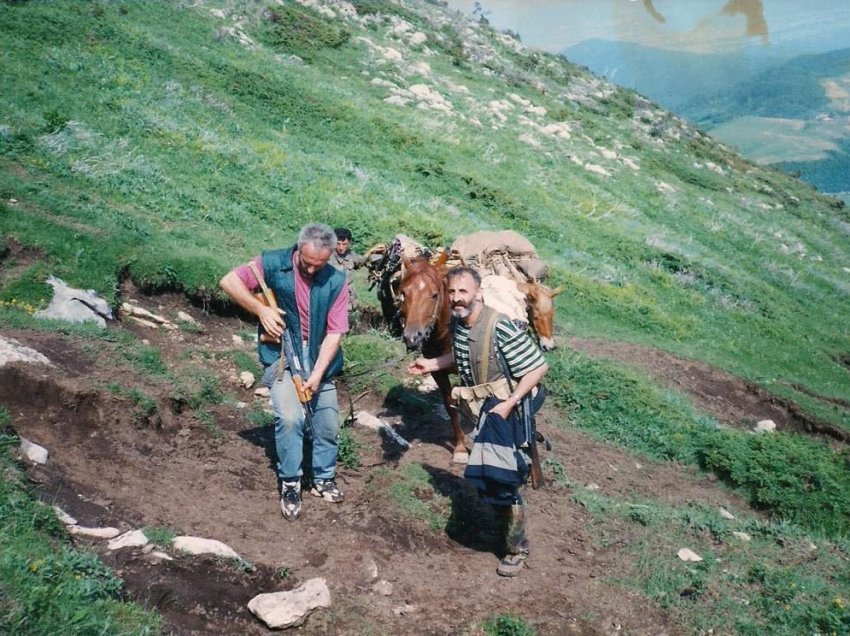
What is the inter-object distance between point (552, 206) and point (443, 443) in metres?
17.9

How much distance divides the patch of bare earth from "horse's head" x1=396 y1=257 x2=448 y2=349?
1.48m

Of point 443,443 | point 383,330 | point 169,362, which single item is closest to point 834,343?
point 383,330

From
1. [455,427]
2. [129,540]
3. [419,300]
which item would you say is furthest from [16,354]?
[455,427]

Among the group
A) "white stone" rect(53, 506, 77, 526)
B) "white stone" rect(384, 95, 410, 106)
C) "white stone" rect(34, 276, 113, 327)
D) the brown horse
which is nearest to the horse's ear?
the brown horse

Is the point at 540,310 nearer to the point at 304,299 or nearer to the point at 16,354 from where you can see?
the point at 304,299

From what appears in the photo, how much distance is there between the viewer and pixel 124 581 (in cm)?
406

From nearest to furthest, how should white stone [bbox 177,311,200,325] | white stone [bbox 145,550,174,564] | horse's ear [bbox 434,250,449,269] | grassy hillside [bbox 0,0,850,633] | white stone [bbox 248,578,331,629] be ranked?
white stone [bbox 248,578,331,629], white stone [bbox 145,550,174,564], horse's ear [bbox 434,250,449,269], white stone [bbox 177,311,200,325], grassy hillside [bbox 0,0,850,633]

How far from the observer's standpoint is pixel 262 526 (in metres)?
5.36

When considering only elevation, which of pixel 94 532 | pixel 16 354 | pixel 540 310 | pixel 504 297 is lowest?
pixel 94 532

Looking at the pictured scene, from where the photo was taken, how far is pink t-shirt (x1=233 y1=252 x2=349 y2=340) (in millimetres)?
5344

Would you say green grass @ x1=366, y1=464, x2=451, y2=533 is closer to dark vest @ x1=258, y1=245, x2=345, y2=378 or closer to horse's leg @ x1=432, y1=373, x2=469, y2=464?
horse's leg @ x1=432, y1=373, x2=469, y2=464

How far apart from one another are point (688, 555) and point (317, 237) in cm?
430

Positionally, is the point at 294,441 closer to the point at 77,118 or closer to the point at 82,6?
the point at 77,118

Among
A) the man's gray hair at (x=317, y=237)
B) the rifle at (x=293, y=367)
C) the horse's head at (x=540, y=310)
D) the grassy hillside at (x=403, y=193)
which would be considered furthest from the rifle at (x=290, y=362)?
the horse's head at (x=540, y=310)
